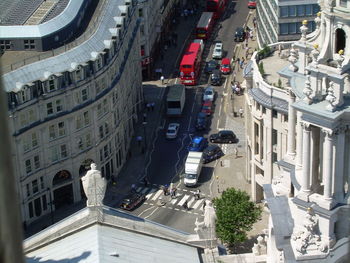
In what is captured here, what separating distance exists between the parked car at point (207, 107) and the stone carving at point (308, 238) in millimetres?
117558

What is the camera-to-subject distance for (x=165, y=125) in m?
165

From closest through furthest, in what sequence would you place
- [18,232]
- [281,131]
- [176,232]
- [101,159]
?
1. [18,232]
2. [176,232]
3. [281,131]
4. [101,159]

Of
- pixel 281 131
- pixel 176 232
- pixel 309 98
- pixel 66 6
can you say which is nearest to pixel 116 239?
pixel 176 232

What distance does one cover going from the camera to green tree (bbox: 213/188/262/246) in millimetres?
110438

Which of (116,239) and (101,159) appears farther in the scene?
(101,159)

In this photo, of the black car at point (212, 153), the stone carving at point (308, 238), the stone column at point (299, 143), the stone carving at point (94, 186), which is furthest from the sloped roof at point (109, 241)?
the black car at point (212, 153)

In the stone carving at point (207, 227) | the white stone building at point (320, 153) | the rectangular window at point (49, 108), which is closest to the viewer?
the white stone building at point (320, 153)

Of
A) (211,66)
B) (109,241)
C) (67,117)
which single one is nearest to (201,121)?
(211,66)

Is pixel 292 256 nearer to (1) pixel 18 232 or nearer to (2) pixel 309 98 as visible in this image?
(2) pixel 309 98

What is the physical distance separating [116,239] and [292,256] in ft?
53.9

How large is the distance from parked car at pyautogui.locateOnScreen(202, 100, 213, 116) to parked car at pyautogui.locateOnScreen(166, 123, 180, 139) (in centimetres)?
1012

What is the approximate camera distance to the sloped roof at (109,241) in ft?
193

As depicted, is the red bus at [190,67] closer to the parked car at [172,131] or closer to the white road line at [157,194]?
the parked car at [172,131]

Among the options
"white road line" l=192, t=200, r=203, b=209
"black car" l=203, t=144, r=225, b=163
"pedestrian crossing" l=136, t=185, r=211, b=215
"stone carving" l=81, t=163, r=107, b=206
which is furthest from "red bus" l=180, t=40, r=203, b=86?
"stone carving" l=81, t=163, r=107, b=206
